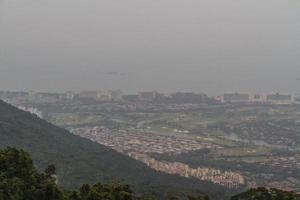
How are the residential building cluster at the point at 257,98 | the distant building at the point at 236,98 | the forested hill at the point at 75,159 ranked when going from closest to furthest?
the forested hill at the point at 75,159 → the residential building cluster at the point at 257,98 → the distant building at the point at 236,98

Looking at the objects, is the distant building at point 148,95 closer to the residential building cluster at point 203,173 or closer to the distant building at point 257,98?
the distant building at point 257,98

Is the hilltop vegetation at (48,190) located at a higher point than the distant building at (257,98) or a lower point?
lower

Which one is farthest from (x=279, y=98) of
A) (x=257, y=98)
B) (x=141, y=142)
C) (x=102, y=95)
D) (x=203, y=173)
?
(x=203, y=173)

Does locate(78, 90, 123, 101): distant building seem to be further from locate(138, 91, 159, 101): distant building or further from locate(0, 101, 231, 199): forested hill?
locate(0, 101, 231, 199): forested hill

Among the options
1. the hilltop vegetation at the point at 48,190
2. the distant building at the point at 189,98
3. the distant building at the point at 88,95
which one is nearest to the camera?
the hilltop vegetation at the point at 48,190

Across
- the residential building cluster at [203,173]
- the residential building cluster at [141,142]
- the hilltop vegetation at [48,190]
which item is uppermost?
the hilltop vegetation at [48,190]

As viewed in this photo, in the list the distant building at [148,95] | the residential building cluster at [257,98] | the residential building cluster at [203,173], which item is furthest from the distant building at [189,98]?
the residential building cluster at [203,173]

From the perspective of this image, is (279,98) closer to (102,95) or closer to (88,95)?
(102,95)
